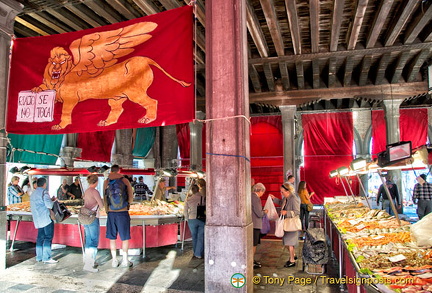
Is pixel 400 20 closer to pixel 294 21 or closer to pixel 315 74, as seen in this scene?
pixel 294 21

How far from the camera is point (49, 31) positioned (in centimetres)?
804

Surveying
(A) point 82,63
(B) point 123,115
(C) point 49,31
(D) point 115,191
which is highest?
(C) point 49,31

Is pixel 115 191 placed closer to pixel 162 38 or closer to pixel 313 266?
pixel 162 38

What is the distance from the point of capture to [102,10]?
22.3 feet

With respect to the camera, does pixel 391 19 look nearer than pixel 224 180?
No

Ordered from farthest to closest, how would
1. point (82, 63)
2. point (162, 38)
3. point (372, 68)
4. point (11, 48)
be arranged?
point (372, 68), point (11, 48), point (82, 63), point (162, 38)

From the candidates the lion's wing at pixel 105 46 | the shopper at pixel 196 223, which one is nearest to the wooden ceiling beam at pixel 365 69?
the shopper at pixel 196 223

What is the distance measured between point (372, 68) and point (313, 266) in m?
8.06

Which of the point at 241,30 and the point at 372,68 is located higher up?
the point at 372,68

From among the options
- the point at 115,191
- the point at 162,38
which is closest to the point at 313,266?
the point at 115,191

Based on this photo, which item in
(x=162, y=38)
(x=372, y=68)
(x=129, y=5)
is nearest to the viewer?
(x=162, y=38)

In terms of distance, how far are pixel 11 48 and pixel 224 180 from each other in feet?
15.3

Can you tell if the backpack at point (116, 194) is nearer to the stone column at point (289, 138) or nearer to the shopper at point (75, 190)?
the shopper at point (75, 190)

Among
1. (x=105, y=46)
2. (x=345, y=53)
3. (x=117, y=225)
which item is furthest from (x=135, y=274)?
(x=345, y=53)
